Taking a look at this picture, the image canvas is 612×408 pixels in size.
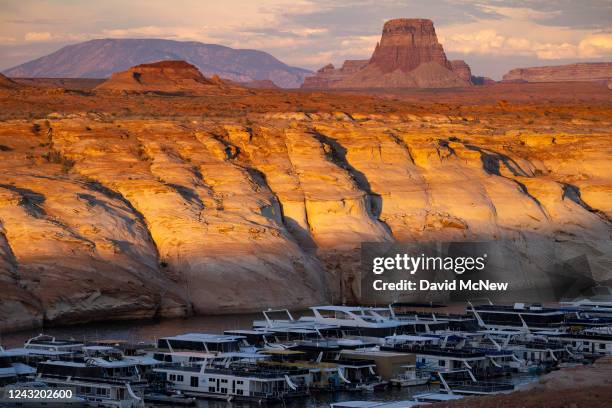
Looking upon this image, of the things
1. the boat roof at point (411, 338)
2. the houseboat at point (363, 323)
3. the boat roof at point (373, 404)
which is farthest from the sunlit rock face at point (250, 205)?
the boat roof at point (373, 404)

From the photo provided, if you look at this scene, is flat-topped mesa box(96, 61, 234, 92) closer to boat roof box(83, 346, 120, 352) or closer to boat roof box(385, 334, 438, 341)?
boat roof box(385, 334, 438, 341)

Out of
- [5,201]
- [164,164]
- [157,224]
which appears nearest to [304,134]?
[164,164]

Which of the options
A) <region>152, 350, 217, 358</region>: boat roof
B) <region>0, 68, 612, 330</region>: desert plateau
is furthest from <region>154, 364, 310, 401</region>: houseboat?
A: <region>0, 68, 612, 330</region>: desert plateau

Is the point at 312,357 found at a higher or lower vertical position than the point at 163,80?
lower

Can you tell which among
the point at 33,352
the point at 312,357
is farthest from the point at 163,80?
the point at 33,352

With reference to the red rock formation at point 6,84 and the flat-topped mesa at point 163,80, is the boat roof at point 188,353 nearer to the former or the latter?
the red rock formation at point 6,84

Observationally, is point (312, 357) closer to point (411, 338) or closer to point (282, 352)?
point (282, 352)
